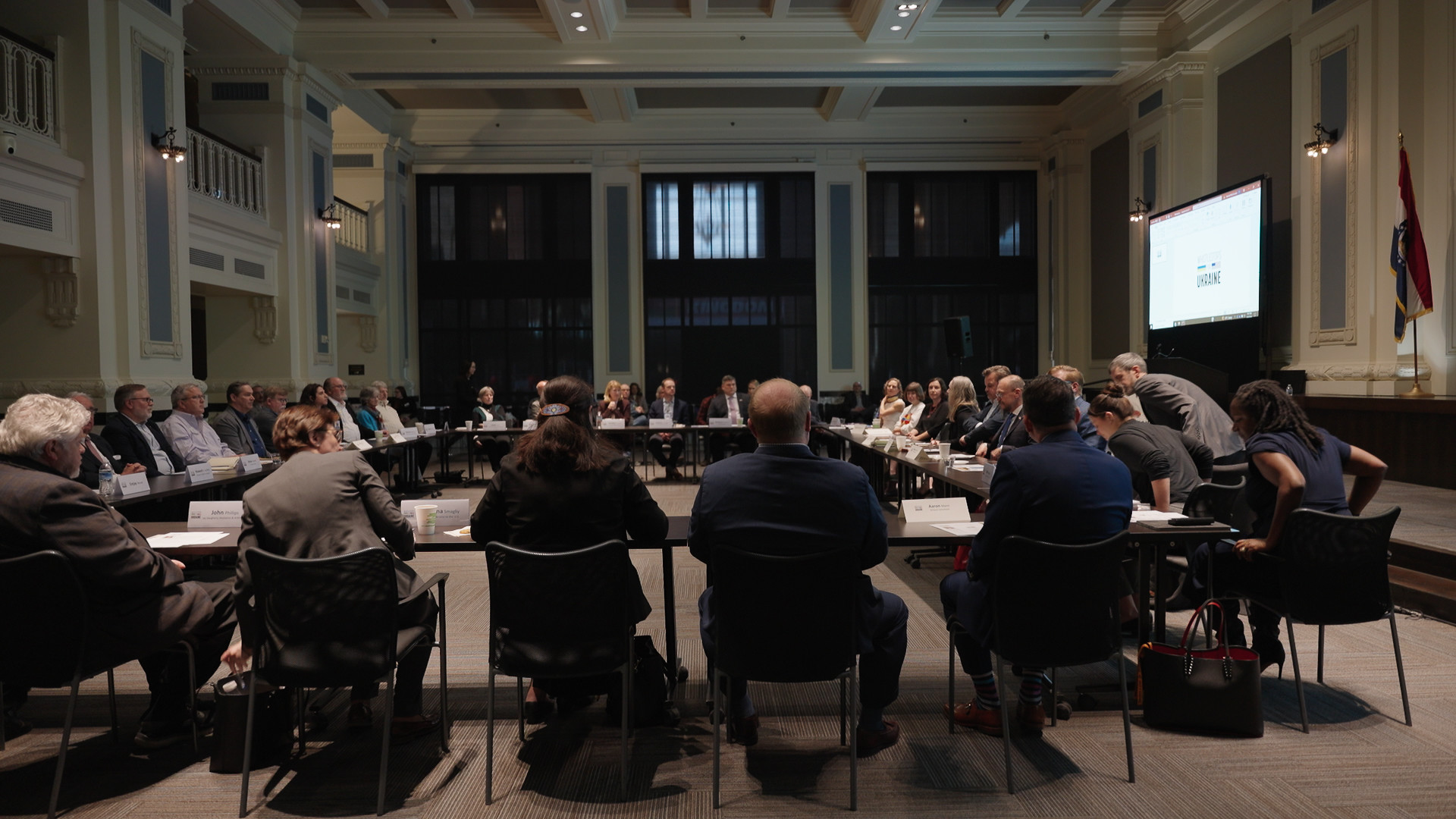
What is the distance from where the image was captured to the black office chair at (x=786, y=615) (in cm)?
225

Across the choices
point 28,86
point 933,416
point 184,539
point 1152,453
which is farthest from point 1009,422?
point 28,86

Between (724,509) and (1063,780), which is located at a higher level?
(724,509)

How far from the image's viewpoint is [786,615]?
2.28 meters

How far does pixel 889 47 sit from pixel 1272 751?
891 centimetres

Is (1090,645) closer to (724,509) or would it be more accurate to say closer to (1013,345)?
(724,509)

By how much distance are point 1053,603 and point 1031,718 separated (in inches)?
24.1

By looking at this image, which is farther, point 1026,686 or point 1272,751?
point 1026,686

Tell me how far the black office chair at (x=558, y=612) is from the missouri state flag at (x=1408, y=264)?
720 centimetres

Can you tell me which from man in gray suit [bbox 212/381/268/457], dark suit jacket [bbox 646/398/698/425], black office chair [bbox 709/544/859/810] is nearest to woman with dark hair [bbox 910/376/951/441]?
dark suit jacket [bbox 646/398/698/425]

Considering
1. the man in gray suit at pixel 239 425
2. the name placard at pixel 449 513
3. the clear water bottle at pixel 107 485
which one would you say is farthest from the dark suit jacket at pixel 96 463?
the name placard at pixel 449 513

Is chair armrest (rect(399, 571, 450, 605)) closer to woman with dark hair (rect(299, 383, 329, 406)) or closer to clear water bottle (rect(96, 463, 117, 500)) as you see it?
clear water bottle (rect(96, 463, 117, 500))

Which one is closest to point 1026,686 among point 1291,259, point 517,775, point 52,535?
point 517,775

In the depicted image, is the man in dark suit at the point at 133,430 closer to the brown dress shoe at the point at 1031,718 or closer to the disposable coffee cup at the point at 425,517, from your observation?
the disposable coffee cup at the point at 425,517

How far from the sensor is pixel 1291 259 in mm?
8602
